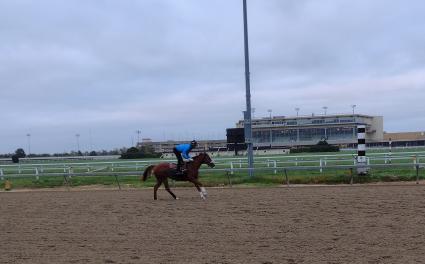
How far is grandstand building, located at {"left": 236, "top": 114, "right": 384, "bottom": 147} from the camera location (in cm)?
7994

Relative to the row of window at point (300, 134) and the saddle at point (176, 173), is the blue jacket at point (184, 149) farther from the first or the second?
the row of window at point (300, 134)

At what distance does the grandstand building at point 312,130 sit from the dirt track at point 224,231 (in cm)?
6550

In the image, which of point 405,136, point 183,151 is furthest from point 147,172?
point 405,136

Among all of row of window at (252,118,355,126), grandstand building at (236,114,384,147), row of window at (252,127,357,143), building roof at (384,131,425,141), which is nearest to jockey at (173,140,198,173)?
grandstand building at (236,114,384,147)

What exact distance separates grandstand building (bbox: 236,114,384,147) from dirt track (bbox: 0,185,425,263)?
65501 millimetres

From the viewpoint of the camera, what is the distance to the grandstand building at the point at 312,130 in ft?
262

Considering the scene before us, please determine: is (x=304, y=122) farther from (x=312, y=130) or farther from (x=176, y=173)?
(x=176, y=173)

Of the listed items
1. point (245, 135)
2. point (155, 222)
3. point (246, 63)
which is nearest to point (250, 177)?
point (245, 135)

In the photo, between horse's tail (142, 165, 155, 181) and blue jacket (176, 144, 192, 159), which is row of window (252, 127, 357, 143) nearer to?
horse's tail (142, 165, 155, 181)

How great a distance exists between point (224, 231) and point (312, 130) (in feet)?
248

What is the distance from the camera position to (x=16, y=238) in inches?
360

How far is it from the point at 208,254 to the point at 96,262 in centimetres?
153

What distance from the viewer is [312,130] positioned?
83.3 metres

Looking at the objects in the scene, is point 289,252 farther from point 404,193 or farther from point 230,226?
point 404,193
